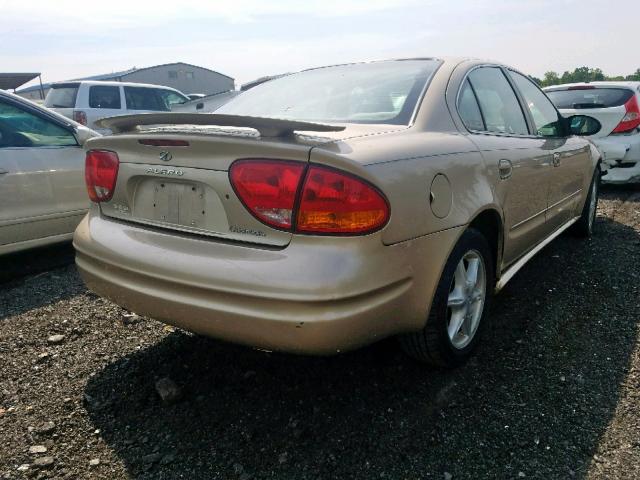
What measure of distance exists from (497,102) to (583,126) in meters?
1.30

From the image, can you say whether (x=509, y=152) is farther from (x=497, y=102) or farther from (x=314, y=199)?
(x=314, y=199)

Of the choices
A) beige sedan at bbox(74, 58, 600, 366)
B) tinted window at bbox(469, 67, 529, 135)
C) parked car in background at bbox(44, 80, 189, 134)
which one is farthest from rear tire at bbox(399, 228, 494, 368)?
parked car in background at bbox(44, 80, 189, 134)

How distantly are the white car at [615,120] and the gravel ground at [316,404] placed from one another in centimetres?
400

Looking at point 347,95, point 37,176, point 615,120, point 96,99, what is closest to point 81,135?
point 37,176

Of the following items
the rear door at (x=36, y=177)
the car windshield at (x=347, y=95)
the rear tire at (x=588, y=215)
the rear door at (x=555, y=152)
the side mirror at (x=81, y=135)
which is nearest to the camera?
the car windshield at (x=347, y=95)

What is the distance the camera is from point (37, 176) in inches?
157

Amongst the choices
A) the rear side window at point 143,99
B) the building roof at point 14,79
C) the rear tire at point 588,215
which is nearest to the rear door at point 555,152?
the rear tire at point 588,215

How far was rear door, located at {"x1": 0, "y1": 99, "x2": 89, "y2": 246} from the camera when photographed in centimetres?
384

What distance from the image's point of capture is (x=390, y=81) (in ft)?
8.82

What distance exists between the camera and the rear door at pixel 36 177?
384 centimetres

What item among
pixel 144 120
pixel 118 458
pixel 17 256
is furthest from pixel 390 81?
pixel 17 256

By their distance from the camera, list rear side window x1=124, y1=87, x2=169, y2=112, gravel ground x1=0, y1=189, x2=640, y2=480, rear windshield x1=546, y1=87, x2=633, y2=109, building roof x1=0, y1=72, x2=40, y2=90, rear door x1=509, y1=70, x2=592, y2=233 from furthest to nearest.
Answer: building roof x1=0, y1=72, x2=40, y2=90
rear side window x1=124, y1=87, x2=169, y2=112
rear windshield x1=546, y1=87, x2=633, y2=109
rear door x1=509, y1=70, x2=592, y2=233
gravel ground x1=0, y1=189, x2=640, y2=480

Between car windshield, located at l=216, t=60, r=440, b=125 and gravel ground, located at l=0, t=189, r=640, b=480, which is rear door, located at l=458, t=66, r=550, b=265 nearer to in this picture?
car windshield, located at l=216, t=60, r=440, b=125

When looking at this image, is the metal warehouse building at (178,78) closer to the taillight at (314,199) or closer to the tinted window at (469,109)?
the tinted window at (469,109)
